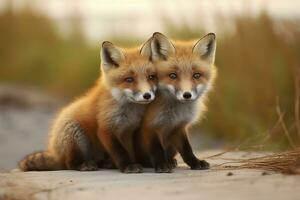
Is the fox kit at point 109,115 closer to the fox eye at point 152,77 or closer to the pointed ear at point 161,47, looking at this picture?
the fox eye at point 152,77

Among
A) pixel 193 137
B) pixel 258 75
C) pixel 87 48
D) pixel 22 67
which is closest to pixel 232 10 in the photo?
pixel 258 75

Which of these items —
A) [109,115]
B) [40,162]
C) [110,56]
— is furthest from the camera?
[40,162]

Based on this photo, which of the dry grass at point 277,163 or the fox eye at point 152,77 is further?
the fox eye at point 152,77

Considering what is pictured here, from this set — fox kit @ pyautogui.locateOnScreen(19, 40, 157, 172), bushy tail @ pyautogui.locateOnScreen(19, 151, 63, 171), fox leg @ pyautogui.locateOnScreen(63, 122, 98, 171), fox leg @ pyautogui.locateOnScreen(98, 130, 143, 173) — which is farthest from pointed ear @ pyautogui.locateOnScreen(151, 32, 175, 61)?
bushy tail @ pyautogui.locateOnScreen(19, 151, 63, 171)

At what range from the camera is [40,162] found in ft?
23.7

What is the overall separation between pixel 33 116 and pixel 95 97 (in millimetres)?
7924

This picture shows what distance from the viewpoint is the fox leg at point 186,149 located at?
6617mm

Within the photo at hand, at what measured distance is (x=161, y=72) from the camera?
6.30 m

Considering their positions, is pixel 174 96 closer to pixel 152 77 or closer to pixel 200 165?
pixel 152 77

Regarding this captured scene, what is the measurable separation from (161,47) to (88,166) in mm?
1354

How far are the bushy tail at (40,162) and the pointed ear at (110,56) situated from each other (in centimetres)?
117

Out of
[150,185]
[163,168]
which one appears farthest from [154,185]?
[163,168]

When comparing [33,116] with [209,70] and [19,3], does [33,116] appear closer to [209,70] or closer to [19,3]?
[19,3]

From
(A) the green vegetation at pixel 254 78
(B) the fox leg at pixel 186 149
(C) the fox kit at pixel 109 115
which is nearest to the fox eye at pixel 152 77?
(C) the fox kit at pixel 109 115
